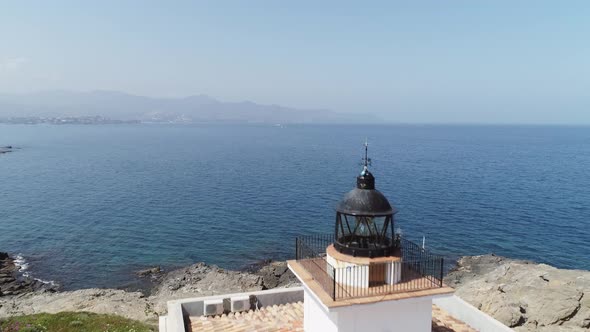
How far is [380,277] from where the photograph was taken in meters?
9.42

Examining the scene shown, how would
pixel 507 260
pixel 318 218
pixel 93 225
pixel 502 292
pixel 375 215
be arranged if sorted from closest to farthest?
1. pixel 375 215
2. pixel 502 292
3. pixel 507 260
4. pixel 93 225
5. pixel 318 218

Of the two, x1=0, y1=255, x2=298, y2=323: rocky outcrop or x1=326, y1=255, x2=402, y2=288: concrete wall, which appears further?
x1=0, y1=255, x2=298, y2=323: rocky outcrop

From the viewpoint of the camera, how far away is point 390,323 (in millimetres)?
9367

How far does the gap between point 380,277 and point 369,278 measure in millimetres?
301

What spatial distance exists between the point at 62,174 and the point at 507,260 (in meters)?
67.6

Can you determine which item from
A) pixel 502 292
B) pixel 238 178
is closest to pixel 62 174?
pixel 238 178

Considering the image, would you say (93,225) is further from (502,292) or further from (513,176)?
(513,176)

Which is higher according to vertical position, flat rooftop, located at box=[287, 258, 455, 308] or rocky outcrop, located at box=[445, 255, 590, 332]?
flat rooftop, located at box=[287, 258, 455, 308]

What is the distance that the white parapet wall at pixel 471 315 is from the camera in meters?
11.3

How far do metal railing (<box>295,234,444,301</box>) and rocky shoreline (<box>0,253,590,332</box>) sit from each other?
7.91 metres

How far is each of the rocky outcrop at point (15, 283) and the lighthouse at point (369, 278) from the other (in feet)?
83.1

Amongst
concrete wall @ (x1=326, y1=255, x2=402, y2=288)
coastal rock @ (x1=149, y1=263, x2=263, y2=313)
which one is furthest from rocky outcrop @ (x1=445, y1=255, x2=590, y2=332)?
coastal rock @ (x1=149, y1=263, x2=263, y2=313)

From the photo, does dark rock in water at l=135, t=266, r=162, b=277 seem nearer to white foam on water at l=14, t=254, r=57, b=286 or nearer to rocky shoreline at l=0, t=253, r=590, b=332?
→ rocky shoreline at l=0, t=253, r=590, b=332

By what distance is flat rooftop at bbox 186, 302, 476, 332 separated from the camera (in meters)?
11.6
